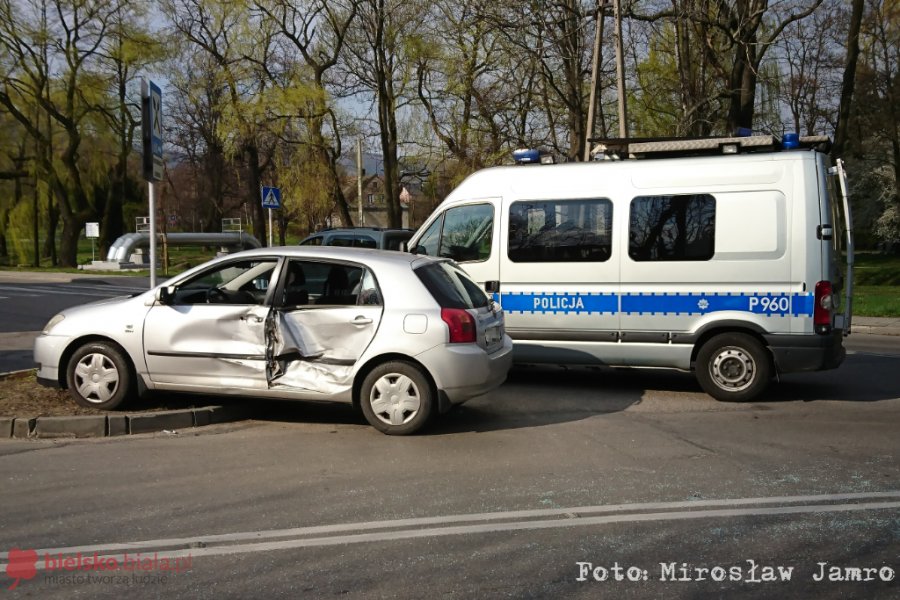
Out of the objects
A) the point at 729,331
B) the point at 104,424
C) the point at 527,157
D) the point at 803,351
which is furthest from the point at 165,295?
the point at 803,351

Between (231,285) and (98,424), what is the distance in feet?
5.26

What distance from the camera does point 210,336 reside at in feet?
23.3

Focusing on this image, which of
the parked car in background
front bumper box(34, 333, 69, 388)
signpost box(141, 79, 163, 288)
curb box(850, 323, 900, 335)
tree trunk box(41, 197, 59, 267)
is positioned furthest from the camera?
tree trunk box(41, 197, 59, 267)

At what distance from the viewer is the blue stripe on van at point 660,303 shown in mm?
8180

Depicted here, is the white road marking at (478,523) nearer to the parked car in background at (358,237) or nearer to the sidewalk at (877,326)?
the parked car in background at (358,237)

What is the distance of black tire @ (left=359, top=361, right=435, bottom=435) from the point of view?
6797 millimetres

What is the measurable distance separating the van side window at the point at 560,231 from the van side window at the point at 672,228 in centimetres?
30

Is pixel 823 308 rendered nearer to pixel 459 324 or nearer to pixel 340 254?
pixel 459 324

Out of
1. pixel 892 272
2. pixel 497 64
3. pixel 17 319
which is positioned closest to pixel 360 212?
pixel 497 64

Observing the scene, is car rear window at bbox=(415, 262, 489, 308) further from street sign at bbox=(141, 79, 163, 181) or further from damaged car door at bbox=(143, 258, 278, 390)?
street sign at bbox=(141, 79, 163, 181)

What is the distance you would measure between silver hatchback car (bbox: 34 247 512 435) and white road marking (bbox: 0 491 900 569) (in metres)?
2.09

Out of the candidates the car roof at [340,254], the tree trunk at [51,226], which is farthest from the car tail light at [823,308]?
the tree trunk at [51,226]

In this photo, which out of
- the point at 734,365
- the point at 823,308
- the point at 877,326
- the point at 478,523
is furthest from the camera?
the point at 877,326

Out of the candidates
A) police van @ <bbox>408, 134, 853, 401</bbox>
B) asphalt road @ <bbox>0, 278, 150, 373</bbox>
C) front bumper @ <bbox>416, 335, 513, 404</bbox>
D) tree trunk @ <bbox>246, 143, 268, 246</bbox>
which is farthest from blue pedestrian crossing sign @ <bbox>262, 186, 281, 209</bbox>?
front bumper @ <bbox>416, 335, 513, 404</bbox>
